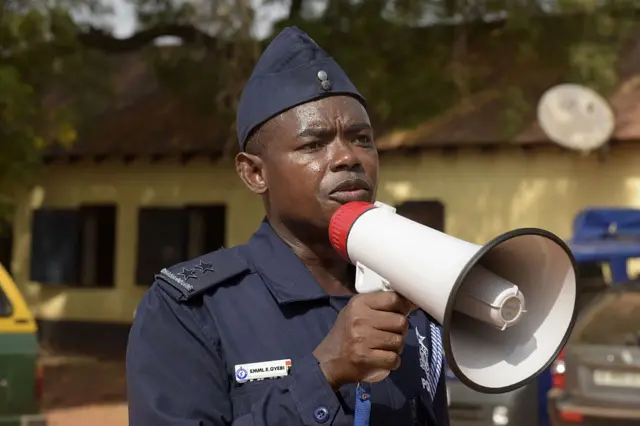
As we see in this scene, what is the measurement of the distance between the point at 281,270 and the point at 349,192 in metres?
0.22

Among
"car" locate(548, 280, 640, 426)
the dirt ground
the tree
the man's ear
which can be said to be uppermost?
the tree

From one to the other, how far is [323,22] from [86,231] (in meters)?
7.09

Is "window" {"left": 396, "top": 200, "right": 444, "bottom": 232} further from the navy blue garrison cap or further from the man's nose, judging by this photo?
the man's nose

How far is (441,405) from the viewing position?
1.94 m

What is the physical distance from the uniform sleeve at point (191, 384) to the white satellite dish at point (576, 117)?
397 inches

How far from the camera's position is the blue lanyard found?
1643 mm

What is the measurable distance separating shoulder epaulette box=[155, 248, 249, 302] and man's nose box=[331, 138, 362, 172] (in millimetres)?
285

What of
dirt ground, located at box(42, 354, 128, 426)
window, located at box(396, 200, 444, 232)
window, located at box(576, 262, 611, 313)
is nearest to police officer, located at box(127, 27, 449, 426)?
window, located at box(576, 262, 611, 313)

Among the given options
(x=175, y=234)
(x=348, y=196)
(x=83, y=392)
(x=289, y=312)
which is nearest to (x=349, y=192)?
(x=348, y=196)

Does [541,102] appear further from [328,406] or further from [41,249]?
[328,406]

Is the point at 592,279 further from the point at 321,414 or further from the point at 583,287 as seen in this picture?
the point at 321,414

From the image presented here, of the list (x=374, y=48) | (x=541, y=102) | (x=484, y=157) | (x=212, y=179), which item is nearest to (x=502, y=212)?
(x=484, y=157)

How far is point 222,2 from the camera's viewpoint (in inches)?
437

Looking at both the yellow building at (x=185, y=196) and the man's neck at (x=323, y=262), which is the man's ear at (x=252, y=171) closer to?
the man's neck at (x=323, y=262)
